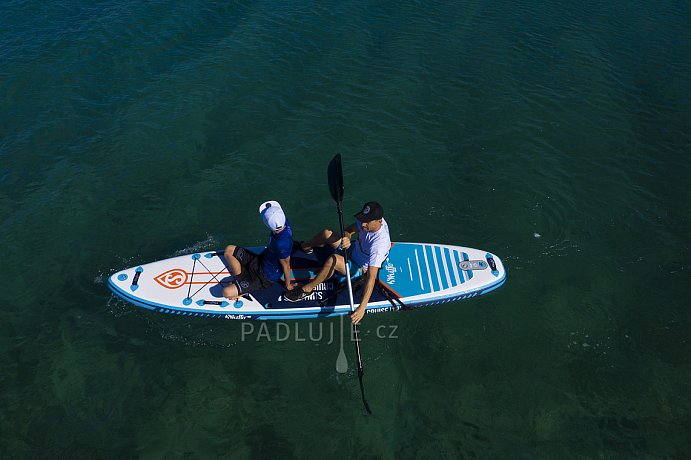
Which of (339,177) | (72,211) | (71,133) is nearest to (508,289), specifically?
(339,177)

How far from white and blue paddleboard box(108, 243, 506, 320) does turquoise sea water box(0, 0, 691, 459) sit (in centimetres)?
65

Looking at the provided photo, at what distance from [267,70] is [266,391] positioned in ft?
43.2

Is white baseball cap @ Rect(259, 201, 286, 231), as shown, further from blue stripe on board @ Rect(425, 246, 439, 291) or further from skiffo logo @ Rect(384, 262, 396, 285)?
blue stripe on board @ Rect(425, 246, 439, 291)

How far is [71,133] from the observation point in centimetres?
1542

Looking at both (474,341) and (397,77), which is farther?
(397,77)

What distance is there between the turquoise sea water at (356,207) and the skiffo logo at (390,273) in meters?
0.99

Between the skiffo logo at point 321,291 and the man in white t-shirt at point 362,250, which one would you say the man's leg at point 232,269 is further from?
the man in white t-shirt at point 362,250

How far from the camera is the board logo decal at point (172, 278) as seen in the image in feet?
33.9

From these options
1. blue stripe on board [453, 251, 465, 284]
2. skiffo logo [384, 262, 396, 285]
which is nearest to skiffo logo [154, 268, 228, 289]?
skiffo logo [384, 262, 396, 285]

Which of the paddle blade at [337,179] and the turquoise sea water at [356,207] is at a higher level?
the paddle blade at [337,179]

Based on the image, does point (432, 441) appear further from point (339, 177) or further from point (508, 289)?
point (339, 177)

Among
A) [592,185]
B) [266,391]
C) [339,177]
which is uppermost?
[339,177]

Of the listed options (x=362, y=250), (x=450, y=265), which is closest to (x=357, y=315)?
(x=362, y=250)

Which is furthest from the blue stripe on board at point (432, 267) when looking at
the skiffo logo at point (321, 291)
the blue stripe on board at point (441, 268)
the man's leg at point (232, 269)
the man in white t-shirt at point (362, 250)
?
the man's leg at point (232, 269)
